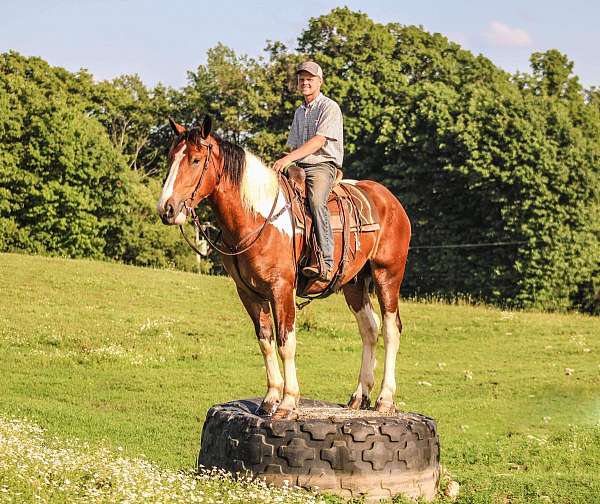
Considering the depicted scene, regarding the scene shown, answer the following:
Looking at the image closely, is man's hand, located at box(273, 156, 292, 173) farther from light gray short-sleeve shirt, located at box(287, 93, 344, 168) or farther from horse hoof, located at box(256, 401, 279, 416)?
horse hoof, located at box(256, 401, 279, 416)

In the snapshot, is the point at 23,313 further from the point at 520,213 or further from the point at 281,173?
the point at 520,213

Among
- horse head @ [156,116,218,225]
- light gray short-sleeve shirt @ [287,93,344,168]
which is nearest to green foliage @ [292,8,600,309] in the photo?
light gray short-sleeve shirt @ [287,93,344,168]

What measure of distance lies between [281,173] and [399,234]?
2016mm

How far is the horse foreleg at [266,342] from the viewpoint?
10.4 meters

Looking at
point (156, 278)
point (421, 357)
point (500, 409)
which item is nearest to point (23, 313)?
point (156, 278)

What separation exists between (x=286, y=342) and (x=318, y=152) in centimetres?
229

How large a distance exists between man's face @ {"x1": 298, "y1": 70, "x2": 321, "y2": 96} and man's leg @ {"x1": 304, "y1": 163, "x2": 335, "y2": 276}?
2.80 ft

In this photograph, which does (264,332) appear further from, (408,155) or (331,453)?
(408,155)

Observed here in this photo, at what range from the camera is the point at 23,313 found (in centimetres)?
2878

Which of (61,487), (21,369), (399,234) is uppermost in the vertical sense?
(399,234)

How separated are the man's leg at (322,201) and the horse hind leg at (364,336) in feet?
4.18

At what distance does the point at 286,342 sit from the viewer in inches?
399

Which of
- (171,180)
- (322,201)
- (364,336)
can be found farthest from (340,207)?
(171,180)

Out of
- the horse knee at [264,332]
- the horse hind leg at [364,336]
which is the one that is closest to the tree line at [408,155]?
the horse hind leg at [364,336]
